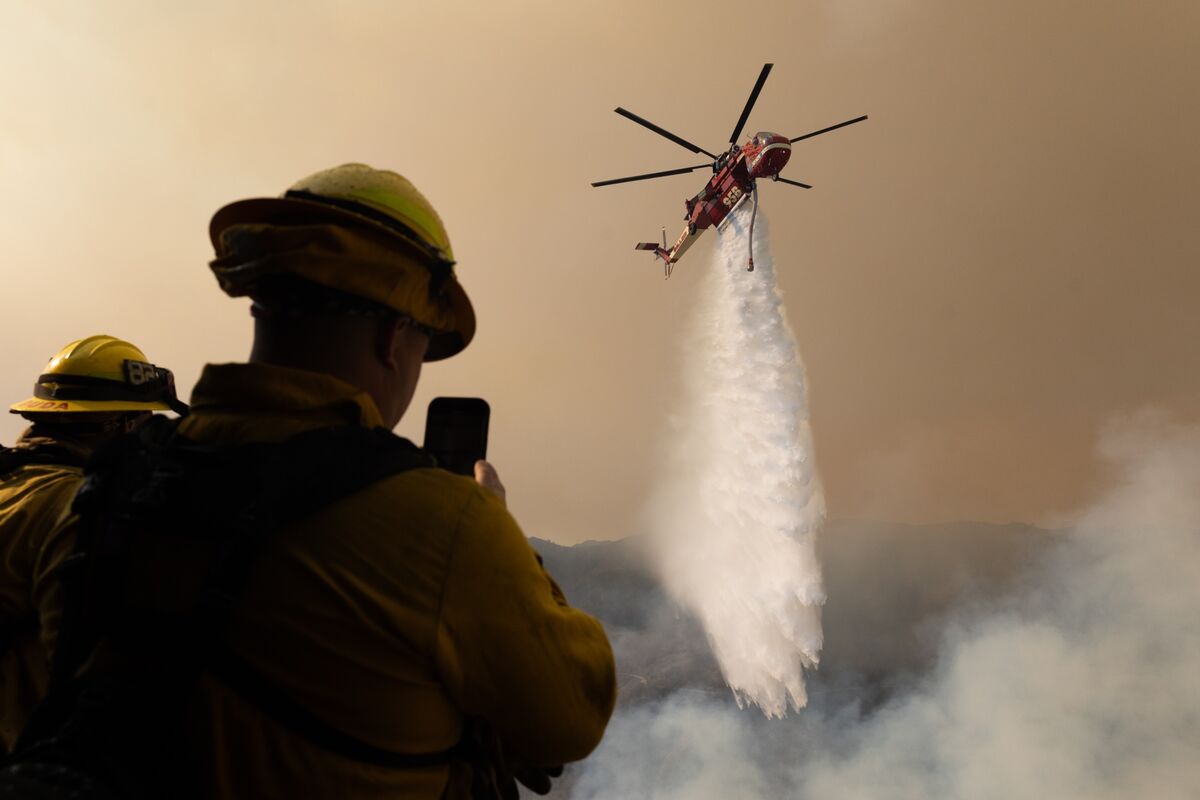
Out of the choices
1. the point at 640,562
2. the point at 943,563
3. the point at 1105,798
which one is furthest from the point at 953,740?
the point at 640,562

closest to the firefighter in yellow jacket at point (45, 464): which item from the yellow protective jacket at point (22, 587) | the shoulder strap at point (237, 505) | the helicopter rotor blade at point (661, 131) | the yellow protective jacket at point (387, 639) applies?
the yellow protective jacket at point (22, 587)

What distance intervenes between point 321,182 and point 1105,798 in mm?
63804

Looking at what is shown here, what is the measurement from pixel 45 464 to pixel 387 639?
481cm

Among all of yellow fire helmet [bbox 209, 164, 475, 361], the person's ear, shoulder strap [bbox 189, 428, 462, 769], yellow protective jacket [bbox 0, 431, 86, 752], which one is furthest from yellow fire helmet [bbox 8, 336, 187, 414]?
shoulder strap [bbox 189, 428, 462, 769]

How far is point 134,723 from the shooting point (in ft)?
5.73

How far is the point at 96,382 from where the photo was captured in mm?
6016

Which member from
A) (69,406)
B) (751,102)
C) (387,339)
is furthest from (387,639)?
(751,102)

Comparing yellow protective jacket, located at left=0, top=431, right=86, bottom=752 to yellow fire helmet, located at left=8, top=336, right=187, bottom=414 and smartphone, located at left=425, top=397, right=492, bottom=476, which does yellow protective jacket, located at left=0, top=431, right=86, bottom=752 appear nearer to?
yellow fire helmet, located at left=8, top=336, right=187, bottom=414

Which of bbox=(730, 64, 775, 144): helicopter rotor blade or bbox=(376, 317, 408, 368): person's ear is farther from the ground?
bbox=(730, 64, 775, 144): helicopter rotor blade

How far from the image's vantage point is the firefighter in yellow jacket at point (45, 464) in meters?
3.82

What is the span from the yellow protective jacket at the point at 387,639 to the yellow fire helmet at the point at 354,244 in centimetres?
81

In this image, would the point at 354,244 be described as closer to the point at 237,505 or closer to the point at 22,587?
the point at 237,505

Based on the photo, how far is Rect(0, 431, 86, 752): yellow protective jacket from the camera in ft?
12.5

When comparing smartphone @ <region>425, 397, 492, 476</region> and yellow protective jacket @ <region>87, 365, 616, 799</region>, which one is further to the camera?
smartphone @ <region>425, 397, 492, 476</region>
